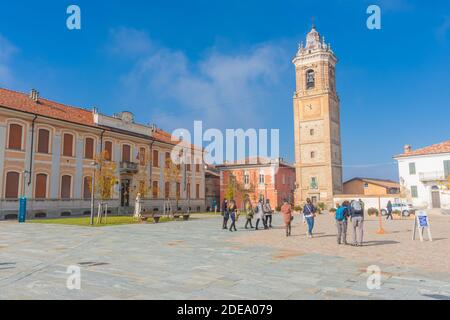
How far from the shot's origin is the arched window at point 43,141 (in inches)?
1113

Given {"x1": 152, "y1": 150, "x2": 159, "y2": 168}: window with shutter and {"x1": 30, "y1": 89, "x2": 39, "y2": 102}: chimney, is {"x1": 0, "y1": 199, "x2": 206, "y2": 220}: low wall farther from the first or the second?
{"x1": 30, "y1": 89, "x2": 39, "y2": 102}: chimney

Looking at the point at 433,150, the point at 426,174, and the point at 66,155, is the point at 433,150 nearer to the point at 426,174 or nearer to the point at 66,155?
the point at 426,174

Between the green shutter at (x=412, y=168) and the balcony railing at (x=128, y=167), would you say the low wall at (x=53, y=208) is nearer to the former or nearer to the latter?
Answer: the balcony railing at (x=128, y=167)

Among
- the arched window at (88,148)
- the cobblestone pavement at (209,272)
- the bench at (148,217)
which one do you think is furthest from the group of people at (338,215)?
the arched window at (88,148)

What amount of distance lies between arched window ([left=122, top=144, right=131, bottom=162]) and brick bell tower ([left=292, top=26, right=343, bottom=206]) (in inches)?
1115

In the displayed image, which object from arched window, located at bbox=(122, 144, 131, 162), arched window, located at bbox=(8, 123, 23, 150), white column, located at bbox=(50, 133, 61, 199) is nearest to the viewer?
arched window, located at bbox=(8, 123, 23, 150)

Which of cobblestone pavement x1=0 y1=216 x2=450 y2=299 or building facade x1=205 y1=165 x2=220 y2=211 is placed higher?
building facade x1=205 y1=165 x2=220 y2=211

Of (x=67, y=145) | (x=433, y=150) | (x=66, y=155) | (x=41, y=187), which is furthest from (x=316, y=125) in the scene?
(x=41, y=187)

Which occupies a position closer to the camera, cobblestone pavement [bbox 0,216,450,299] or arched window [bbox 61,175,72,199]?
cobblestone pavement [bbox 0,216,450,299]

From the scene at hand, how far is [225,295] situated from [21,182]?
25994 mm

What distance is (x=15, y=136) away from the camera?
87.4 ft

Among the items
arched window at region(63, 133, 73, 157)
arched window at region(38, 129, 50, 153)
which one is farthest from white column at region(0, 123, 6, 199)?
arched window at region(63, 133, 73, 157)

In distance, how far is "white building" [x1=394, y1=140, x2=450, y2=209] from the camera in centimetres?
4525
